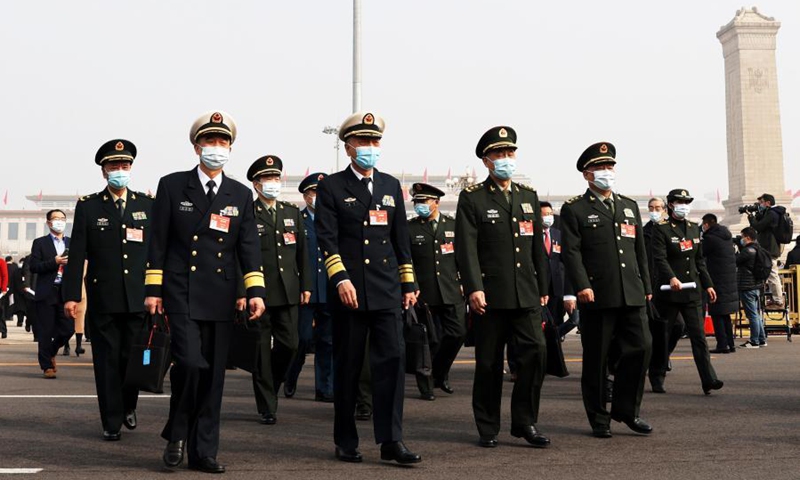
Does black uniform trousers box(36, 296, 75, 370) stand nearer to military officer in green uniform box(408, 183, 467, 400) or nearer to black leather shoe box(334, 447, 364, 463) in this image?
military officer in green uniform box(408, 183, 467, 400)

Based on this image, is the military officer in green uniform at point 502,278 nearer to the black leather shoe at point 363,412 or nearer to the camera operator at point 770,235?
the black leather shoe at point 363,412

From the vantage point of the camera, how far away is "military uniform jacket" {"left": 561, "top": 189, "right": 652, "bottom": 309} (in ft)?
25.8

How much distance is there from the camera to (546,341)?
7984 mm

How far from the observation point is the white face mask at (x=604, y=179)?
26.4 feet

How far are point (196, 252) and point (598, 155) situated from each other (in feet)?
10.8

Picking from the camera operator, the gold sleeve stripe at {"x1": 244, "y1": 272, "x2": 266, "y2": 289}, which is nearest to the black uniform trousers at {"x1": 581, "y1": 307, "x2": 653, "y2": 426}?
the gold sleeve stripe at {"x1": 244, "y1": 272, "x2": 266, "y2": 289}

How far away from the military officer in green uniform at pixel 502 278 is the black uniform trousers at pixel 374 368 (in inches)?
32.2

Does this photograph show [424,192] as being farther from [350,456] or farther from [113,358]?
[350,456]

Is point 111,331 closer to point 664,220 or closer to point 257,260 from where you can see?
point 257,260

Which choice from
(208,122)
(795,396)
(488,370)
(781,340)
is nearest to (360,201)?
(208,122)

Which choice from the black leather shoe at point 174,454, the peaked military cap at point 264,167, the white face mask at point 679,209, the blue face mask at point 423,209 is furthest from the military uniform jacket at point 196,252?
the white face mask at point 679,209

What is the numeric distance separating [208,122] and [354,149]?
94cm

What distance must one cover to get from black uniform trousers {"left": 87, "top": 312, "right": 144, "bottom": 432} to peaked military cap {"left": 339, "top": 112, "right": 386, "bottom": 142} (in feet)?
7.42

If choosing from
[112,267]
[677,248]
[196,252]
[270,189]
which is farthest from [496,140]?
[677,248]
